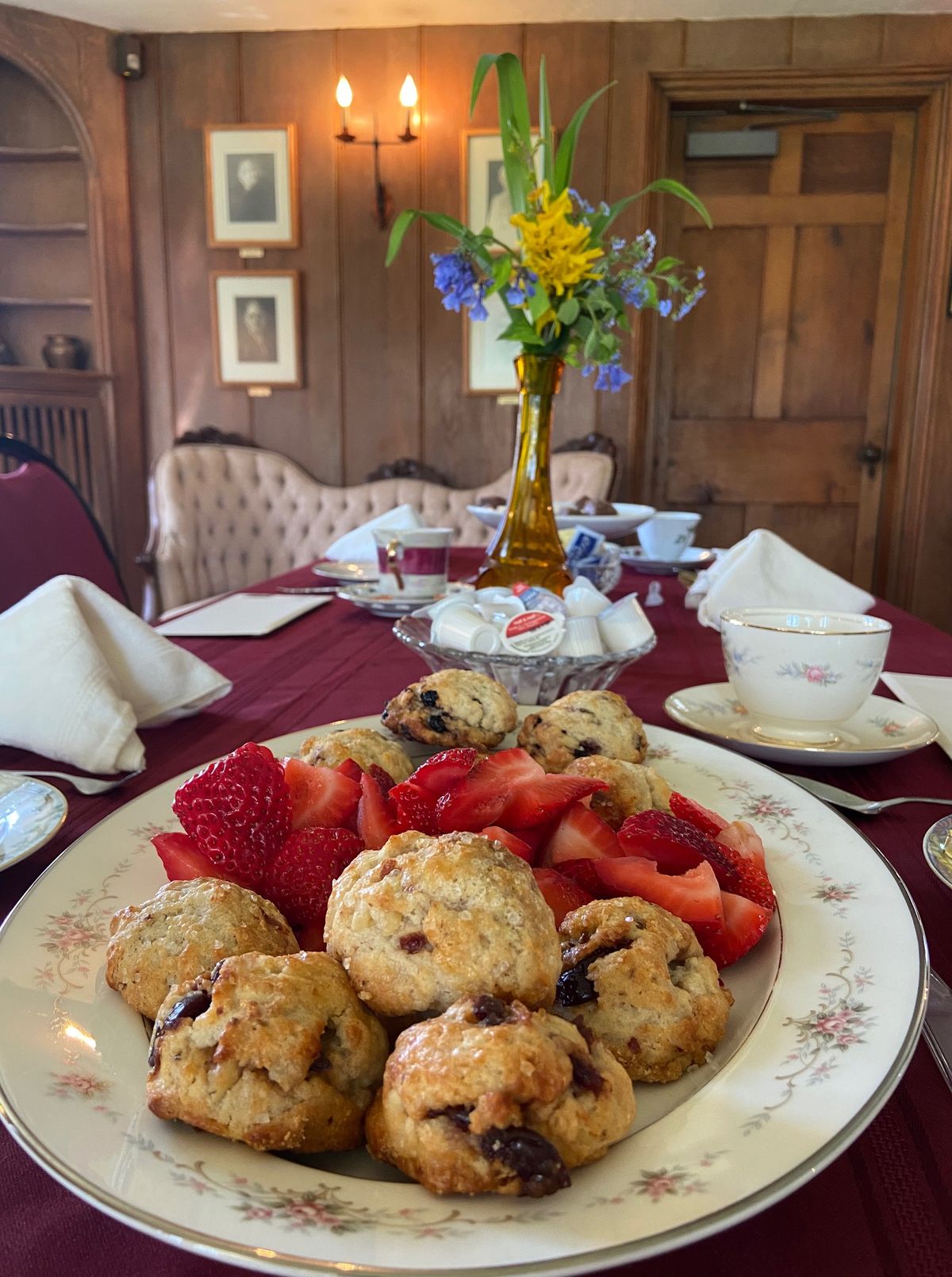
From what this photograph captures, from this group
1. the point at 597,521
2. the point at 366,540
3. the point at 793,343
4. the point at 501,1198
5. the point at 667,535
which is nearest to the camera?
the point at 501,1198

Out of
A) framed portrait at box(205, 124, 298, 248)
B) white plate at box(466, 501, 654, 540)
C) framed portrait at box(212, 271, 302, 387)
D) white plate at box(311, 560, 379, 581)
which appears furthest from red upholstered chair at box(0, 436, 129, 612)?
framed portrait at box(205, 124, 298, 248)

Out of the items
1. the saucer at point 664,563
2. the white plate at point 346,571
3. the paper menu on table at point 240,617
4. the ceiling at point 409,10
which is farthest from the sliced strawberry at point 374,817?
the ceiling at point 409,10

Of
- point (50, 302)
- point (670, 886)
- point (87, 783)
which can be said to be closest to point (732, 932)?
point (670, 886)

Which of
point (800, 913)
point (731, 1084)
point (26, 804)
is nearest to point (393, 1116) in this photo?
point (731, 1084)

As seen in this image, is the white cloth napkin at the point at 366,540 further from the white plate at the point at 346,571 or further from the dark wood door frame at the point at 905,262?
the dark wood door frame at the point at 905,262

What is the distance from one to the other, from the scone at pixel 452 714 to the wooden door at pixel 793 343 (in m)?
3.92

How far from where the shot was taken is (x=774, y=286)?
14.5 feet

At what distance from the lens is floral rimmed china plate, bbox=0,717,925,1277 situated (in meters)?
0.32

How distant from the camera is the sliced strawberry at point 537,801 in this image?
25.4 inches

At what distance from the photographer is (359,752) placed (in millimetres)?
783

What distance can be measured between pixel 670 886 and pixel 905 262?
4704 mm

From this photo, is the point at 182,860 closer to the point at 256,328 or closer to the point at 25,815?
the point at 25,815

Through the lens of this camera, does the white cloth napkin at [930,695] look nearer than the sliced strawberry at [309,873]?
No

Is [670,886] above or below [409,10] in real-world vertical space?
below
